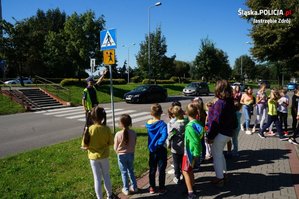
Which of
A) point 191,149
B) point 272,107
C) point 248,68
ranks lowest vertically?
point 191,149

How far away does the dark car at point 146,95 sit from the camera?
23656 millimetres

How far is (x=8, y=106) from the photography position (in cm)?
1998

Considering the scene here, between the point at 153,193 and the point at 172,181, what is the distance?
0.68 metres

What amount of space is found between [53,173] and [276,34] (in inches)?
599

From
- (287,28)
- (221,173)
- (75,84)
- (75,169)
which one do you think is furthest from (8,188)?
(75,84)

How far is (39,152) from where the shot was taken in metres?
8.27

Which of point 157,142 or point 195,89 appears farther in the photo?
point 195,89

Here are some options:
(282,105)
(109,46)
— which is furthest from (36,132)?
(282,105)

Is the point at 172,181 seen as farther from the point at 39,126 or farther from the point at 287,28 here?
the point at 287,28

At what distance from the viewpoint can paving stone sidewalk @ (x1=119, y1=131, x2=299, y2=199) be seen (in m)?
4.97

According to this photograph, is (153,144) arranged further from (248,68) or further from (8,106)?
(248,68)

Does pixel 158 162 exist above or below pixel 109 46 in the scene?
below

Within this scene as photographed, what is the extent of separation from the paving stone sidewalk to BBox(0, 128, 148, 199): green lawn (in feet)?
2.60

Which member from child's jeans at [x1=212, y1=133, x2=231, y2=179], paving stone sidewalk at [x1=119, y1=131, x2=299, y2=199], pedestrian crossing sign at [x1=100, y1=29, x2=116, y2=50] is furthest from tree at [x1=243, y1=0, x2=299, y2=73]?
child's jeans at [x1=212, y1=133, x2=231, y2=179]
